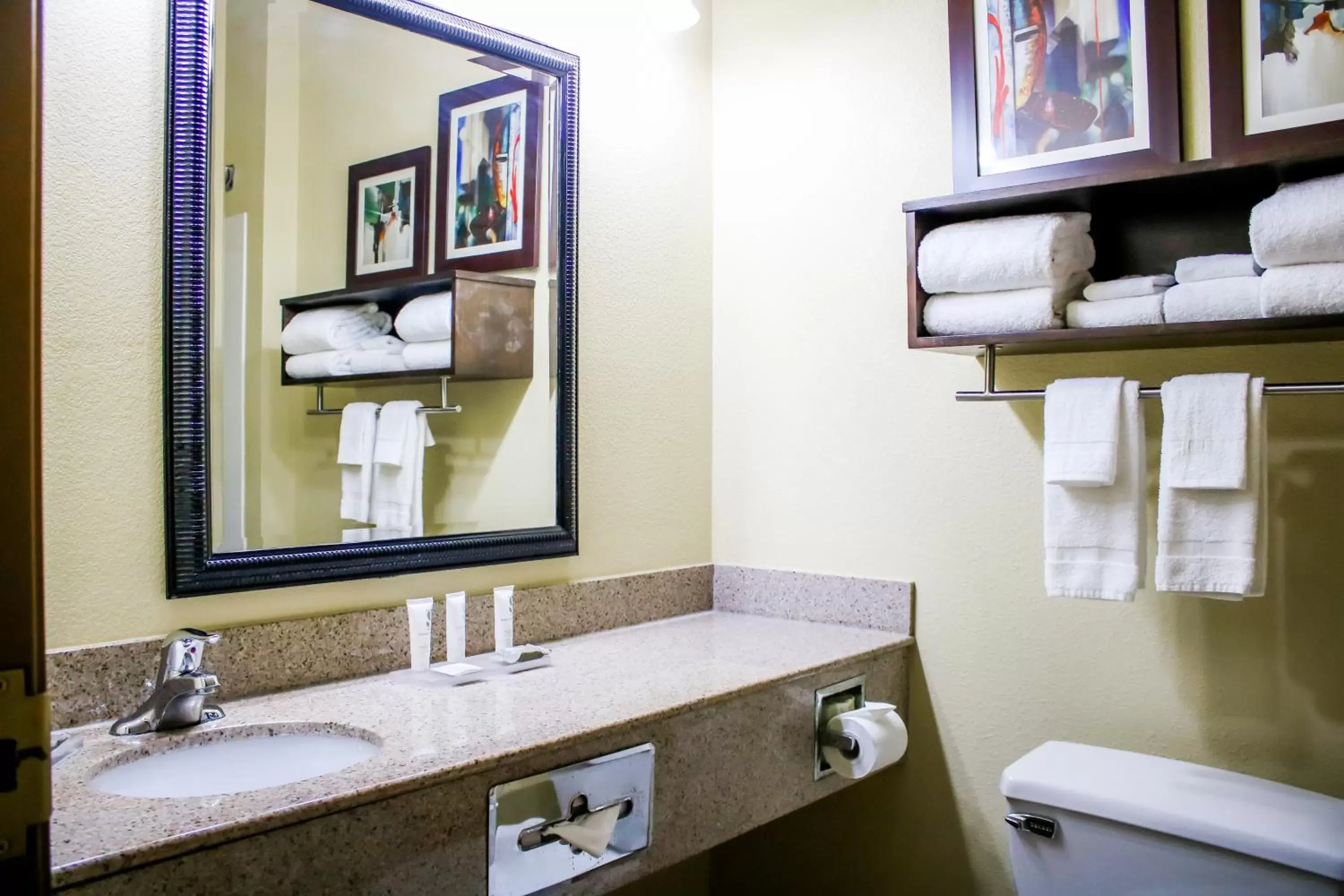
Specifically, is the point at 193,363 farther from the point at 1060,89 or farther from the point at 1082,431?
the point at 1060,89

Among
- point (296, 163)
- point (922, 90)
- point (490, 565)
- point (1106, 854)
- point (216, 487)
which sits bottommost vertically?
point (1106, 854)

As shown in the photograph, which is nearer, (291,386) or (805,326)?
(291,386)

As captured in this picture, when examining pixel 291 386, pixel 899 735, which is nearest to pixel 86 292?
pixel 291 386

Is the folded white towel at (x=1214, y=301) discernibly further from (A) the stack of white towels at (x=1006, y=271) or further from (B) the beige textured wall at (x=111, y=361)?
(B) the beige textured wall at (x=111, y=361)

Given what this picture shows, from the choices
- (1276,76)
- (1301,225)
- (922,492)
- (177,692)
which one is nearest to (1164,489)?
(1301,225)

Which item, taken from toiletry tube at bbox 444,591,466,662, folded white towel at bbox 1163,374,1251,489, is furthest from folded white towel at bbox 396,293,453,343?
folded white towel at bbox 1163,374,1251,489

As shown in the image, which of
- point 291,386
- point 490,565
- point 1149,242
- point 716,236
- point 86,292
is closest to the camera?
point 86,292

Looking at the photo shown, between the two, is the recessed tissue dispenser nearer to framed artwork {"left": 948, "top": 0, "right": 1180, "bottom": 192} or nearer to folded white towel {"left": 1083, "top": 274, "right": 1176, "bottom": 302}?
folded white towel {"left": 1083, "top": 274, "right": 1176, "bottom": 302}

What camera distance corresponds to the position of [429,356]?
171cm

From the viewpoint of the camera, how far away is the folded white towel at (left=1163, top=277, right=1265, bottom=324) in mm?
1368

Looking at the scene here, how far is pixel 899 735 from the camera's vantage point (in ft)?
5.58

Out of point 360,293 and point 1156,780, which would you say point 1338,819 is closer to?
point 1156,780

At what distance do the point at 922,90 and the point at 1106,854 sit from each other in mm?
1376

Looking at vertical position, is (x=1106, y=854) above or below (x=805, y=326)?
below
